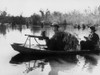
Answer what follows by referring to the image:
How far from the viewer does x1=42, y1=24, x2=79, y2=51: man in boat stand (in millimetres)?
13930

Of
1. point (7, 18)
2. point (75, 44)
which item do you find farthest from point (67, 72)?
point (7, 18)

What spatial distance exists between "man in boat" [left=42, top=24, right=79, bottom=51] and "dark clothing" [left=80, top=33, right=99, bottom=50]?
95 centimetres

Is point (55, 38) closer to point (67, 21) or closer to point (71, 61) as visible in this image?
point (71, 61)

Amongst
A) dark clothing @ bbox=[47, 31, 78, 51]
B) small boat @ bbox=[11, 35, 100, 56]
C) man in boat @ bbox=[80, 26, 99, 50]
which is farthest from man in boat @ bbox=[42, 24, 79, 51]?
man in boat @ bbox=[80, 26, 99, 50]

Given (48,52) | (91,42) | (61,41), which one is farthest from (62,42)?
(91,42)

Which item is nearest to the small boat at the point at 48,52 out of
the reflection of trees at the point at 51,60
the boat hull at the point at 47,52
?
the boat hull at the point at 47,52

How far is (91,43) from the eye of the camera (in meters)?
15.3

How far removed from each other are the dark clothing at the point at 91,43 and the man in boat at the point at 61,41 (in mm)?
947

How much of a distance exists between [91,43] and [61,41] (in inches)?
90.1

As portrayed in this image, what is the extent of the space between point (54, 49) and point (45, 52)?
2.32 feet

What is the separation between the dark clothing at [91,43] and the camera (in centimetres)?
1514

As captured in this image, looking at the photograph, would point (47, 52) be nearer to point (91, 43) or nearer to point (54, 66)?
point (54, 66)

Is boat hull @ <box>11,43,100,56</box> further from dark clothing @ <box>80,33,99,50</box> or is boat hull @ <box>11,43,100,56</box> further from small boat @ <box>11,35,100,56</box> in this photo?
dark clothing @ <box>80,33,99,50</box>

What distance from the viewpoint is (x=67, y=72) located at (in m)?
10.8
